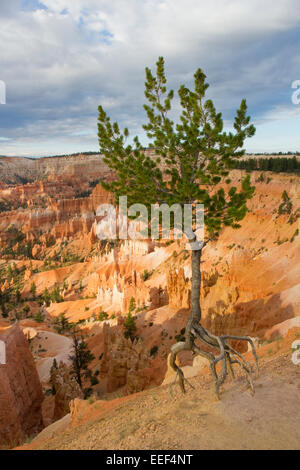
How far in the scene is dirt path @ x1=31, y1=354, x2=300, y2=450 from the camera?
5.07 meters

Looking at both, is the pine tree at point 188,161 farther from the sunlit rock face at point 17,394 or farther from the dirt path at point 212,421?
the sunlit rock face at point 17,394

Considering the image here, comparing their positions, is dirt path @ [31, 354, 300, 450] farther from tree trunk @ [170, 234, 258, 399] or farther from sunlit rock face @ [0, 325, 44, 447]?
sunlit rock face @ [0, 325, 44, 447]

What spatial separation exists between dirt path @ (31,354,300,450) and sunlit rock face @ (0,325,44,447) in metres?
10.8

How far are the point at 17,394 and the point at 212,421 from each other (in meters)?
16.5

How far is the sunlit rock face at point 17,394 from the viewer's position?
589 inches

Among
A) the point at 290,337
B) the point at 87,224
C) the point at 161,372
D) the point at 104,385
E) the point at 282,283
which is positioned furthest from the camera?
the point at 87,224

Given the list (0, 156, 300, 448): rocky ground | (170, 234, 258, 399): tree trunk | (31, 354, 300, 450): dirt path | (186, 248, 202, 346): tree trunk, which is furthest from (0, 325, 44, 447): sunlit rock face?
(186, 248, 202, 346): tree trunk

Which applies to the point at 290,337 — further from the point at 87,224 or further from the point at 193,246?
the point at 87,224

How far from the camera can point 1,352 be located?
16969mm

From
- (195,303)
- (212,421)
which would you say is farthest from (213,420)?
(195,303)

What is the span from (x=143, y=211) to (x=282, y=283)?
1643 cm

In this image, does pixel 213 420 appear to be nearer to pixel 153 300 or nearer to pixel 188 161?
pixel 188 161
